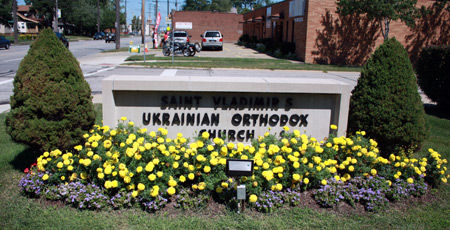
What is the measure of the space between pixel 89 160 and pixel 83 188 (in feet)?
1.03

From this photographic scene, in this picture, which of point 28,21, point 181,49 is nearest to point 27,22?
point 28,21

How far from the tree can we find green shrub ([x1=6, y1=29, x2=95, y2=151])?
790 inches

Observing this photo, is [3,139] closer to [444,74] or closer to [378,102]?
[378,102]

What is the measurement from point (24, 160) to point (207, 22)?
191 feet

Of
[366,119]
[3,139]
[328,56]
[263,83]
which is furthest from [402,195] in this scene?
[328,56]

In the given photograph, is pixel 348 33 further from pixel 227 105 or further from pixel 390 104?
pixel 227 105

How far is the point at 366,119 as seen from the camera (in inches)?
219

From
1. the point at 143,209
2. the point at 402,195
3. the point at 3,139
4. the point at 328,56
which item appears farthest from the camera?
the point at 328,56

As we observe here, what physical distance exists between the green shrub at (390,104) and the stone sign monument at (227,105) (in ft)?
0.92

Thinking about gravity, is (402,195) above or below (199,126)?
below

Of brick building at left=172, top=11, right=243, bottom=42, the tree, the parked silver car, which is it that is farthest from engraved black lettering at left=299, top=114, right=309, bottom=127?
brick building at left=172, top=11, right=243, bottom=42

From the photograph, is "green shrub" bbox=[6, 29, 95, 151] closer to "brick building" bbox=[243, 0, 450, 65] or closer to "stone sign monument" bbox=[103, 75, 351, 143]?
"stone sign monument" bbox=[103, 75, 351, 143]

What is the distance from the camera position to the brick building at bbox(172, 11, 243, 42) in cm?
6200

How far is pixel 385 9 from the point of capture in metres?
21.6
